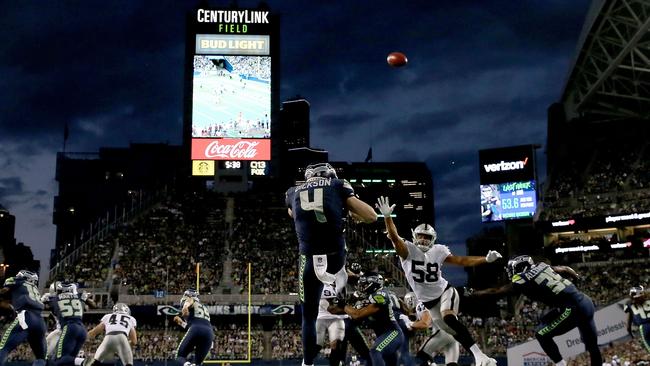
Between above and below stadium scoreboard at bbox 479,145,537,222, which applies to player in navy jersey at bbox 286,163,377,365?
below

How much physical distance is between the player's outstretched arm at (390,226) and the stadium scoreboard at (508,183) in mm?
Answer: 48214

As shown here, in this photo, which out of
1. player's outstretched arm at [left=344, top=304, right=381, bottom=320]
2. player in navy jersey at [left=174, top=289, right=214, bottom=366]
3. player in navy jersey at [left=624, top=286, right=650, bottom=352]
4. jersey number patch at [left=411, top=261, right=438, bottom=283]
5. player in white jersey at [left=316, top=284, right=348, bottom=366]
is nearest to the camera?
jersey number patch at [left=411, top=261, right=438, bottom=283]

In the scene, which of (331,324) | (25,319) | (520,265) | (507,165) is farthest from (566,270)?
(507,165)

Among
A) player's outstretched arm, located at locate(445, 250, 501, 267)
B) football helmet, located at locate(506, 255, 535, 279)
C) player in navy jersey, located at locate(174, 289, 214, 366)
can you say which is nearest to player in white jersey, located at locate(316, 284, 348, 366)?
player's outstretched arm, located at locate(445, 250, 501, 267)

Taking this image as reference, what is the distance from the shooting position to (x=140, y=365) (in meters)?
36.5

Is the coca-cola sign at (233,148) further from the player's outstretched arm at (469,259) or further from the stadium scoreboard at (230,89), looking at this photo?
the player's outstretched arm at (469,259)

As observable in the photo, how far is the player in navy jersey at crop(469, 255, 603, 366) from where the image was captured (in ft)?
41.7

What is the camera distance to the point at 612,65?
159ft

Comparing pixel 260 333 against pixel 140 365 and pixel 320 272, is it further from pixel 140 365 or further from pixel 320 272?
pixel 320 272

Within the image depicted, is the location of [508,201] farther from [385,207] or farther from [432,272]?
[385,207]

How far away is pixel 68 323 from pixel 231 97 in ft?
139

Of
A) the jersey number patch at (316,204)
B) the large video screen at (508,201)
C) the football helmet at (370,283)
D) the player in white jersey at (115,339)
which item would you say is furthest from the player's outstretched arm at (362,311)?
the large video screen at (508,201)

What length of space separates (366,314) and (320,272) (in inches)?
166

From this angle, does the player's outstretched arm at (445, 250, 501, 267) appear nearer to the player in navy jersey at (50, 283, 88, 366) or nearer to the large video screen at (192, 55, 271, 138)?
the player in navy jersey at (50, 283, 88, 366)
